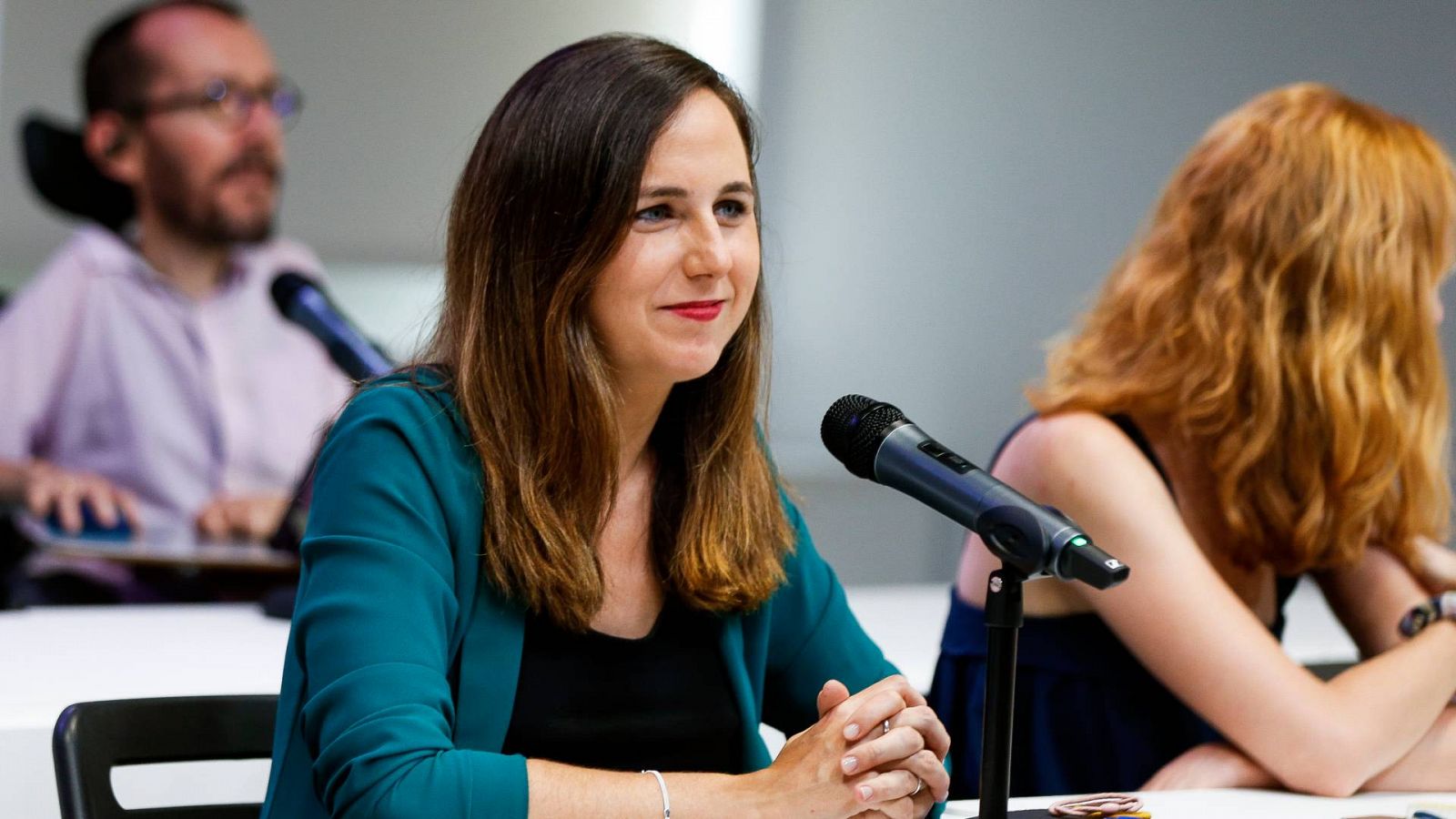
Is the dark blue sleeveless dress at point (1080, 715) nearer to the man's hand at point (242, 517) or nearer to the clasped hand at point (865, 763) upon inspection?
the clasped hand at point (865, 763)

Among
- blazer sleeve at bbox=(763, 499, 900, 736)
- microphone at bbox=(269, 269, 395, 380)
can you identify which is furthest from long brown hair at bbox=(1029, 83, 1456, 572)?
microphone at bbox=(269, 269, 395, 380)

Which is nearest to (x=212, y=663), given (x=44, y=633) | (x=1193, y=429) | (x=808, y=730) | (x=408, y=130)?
(x=44, y=633)

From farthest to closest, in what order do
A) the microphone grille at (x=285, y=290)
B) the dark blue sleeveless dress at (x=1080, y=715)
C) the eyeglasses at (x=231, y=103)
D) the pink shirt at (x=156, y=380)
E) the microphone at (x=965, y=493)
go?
the eyeglasses at (x=231, y=103), the pink shirt at (x=156, y=380), the microphone grille at (x=285, y=290), the dark blue sleeveless dress at (x=1080, y=715), the microphone at (x=965, y=493)

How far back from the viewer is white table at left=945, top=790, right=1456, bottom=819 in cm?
152

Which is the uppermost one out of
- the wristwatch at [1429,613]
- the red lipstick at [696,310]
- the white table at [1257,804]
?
the red lipstick at [696,310]

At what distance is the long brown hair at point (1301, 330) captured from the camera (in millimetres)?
1953

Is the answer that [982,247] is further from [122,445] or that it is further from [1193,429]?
[1193,429]

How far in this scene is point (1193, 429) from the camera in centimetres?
199

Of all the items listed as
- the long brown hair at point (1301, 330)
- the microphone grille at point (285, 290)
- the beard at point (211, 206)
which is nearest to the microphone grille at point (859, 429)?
the long brown hair at point (1301, 330)

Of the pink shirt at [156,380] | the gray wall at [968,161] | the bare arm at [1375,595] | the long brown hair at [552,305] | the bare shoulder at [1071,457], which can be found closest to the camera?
the long brown hair at [552,305]

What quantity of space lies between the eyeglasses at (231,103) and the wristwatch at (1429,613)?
11.1 feet

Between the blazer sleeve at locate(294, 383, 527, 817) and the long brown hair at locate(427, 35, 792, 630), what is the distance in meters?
0.06

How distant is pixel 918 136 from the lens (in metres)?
5.00

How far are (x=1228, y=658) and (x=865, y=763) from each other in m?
0.61
